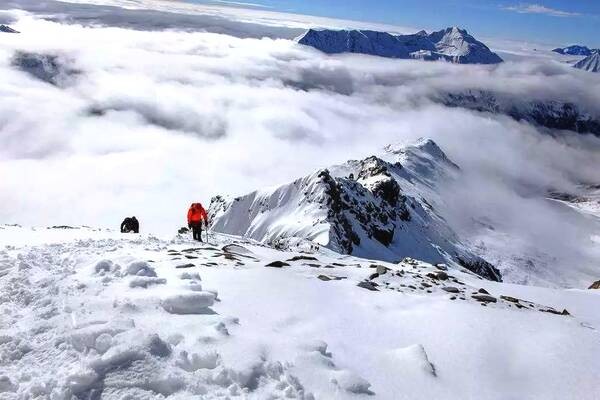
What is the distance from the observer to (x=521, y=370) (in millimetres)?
10867

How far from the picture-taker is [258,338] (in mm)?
10180

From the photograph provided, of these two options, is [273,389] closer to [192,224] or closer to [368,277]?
[368,277]

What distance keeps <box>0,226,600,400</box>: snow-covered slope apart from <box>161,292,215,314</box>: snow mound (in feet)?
0.08

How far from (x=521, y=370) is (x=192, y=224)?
1941 cm

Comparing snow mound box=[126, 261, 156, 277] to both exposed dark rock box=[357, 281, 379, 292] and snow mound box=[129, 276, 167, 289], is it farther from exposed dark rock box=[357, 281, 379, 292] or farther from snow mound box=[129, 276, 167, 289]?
exposed dark rock box=[357, 281, 379, 292]

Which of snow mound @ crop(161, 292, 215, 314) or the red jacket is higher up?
snow mound @ crop(161, 292, 215, 314)

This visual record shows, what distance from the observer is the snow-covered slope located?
841 cm

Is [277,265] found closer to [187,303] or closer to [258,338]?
[187,303]

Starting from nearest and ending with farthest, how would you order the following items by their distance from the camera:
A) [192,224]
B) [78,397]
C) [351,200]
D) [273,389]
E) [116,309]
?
1. [78,397]
2. [273,389]
3. [116,309]
4. [192,224]
5. [351,200]

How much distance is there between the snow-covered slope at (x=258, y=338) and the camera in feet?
27.6

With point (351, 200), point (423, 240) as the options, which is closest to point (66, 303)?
point (351, 200)

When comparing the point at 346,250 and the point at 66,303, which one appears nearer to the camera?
the point at 66,303

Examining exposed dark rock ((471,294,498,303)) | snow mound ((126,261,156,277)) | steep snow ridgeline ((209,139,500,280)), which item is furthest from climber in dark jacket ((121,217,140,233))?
Answer: steep snow ridgeline ((209,139,500,280))

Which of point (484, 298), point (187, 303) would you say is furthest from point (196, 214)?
point (484, 298)
